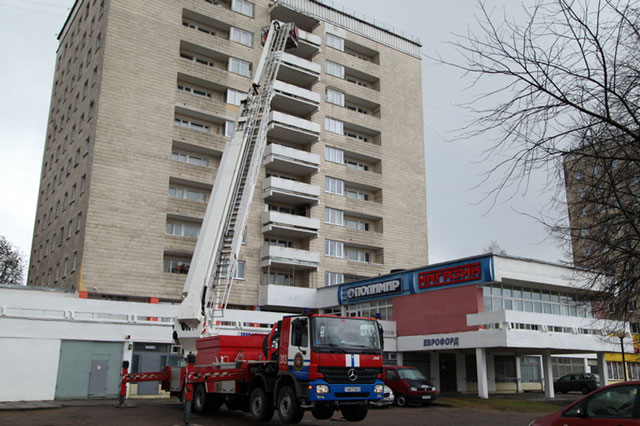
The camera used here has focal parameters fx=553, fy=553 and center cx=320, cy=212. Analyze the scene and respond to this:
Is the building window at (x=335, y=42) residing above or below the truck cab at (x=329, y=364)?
above

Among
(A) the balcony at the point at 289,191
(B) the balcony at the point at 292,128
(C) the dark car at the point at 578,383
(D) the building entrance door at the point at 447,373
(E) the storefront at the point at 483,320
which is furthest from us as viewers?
(B) the balcony at the point at 292,128

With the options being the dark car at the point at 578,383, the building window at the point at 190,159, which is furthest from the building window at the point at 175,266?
the dark car at the point at 578,383

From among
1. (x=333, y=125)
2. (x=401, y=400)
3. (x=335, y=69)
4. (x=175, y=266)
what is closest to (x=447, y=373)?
(x=401, y=400)

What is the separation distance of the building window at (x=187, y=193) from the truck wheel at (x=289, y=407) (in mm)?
26933

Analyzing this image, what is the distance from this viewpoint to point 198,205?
39.1 meters

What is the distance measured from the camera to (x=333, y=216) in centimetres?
4534

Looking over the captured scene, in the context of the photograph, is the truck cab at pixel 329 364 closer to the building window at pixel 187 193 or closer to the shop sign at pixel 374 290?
the shop sign at pixel 374 290

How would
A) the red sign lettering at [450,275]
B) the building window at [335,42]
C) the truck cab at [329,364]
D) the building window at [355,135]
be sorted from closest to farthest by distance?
the truck cab at [329,364] < the red sign lettering at [450,275] < the building window at [335,42] < the building window at [355,135]

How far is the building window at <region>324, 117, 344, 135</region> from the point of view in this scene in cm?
4706

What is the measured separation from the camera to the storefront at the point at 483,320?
28.5m

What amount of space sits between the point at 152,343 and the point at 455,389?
62.8ft

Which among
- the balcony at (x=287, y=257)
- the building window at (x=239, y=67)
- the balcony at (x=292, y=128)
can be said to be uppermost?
the building window at (x=239, y=67)

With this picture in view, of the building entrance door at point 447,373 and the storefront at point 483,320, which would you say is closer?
the storefront at point 483,320

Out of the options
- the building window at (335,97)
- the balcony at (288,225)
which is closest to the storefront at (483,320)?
the balcony at (288,225)
